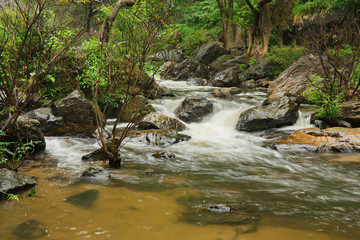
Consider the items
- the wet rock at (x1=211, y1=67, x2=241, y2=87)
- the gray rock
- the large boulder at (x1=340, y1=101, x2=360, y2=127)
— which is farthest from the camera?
the wet rock at (x1=211, y1=67, x2=241, y2=87)

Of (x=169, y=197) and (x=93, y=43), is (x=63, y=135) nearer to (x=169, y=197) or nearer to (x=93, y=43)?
(x=93, y=43)

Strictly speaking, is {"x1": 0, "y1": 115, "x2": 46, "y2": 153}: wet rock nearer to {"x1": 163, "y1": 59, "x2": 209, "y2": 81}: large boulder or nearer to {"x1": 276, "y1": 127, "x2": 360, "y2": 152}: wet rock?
{"x1": 276, "y1": 127, "x2": 360, "y2": 152}: wet rock

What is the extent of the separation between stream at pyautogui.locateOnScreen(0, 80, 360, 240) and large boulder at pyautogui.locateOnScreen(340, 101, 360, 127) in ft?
7.09

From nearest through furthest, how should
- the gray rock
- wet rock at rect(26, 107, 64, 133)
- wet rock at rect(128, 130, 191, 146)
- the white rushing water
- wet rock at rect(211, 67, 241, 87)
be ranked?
the white rushing water → wet rock at rect(26, 107, 64, 133) → wet rock at rect(128, 130, 191, 146) → the gray rock → wet rock at rect(211, 67, 241, 87)

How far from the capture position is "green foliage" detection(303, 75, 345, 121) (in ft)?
27.8

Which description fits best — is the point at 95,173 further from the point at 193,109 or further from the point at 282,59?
the point at 282,59

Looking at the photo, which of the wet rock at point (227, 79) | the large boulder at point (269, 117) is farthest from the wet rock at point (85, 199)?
the wet rock at point (227, 79)

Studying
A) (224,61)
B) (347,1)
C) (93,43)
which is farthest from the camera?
(224,61)

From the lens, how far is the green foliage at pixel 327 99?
334 inches

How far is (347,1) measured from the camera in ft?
59.6

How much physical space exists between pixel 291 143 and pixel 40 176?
5.87 meters

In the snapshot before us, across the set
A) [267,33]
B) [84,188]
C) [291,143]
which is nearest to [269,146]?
[291,143]

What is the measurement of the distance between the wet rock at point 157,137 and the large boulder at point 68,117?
1.30m

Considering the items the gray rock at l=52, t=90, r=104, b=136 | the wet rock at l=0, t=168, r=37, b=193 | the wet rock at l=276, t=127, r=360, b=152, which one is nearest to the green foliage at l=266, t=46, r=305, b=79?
the wet rock at l=276, t=127, r=360, b=152
